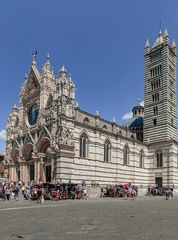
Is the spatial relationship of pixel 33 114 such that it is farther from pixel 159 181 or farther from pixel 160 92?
pixel 159 181

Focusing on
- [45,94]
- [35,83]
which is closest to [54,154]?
[45,94]

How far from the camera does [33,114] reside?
39906mm

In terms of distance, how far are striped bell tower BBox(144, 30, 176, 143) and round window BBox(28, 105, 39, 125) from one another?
66.2 ft

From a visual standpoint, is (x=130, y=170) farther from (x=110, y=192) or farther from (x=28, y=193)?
(x=28, y=193)

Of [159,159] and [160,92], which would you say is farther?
[160,92]

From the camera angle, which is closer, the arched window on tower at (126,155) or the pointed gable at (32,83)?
the pointed gable at (32,83)

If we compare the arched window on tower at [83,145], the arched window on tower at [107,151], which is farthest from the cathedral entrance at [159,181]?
the arched window on tower at [83,145]

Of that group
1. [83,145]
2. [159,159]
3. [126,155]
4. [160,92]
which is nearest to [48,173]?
[83,145]

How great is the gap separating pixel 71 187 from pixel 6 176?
2003cm

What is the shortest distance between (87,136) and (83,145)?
53.6 inches

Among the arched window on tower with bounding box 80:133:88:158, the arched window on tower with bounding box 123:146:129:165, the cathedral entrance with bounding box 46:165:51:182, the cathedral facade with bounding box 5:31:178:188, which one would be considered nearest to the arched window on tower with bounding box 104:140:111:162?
the cathedral facade with bounding box 5:31:178:188

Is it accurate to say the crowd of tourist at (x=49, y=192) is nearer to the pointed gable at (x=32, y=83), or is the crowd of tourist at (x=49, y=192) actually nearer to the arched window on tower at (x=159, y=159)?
the pointed gable at (x=32, y=83)

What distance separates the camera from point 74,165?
33344 mm

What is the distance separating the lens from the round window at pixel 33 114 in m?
39.2
